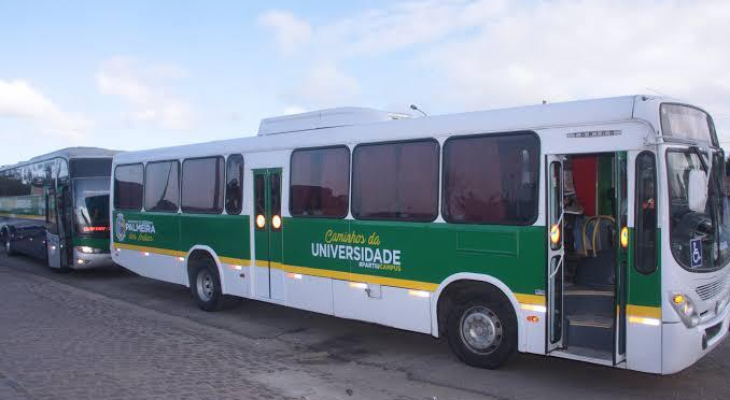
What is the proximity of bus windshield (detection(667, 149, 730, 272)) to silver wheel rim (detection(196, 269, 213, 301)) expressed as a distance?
7.72m

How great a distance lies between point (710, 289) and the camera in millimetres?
6109

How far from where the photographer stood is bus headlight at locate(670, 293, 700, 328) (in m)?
5.67

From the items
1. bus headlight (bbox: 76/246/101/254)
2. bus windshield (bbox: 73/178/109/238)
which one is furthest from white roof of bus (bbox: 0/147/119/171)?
bus headlight (bbox: 76/246/101/254)

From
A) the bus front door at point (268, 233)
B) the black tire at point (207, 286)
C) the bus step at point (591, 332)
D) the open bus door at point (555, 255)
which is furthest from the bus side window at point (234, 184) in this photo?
the bus step at point (591, 332)

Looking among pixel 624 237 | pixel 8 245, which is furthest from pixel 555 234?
pixel 8 245

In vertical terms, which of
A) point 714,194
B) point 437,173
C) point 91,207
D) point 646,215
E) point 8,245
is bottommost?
point 8,245

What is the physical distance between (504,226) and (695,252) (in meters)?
1.88

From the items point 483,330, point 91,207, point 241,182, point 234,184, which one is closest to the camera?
point 483,330

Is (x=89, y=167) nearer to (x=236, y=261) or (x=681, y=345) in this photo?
(x=236, y=261)

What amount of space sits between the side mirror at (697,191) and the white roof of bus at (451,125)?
2.97 feet

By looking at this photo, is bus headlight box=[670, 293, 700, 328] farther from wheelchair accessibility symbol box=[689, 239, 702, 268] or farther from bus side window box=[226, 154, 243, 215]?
bus side window box=[226, 154, 243, 215]

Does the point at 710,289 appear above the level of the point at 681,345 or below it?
above

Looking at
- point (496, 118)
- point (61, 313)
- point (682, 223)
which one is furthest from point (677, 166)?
point (61, 313)

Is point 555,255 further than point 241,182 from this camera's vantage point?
No
